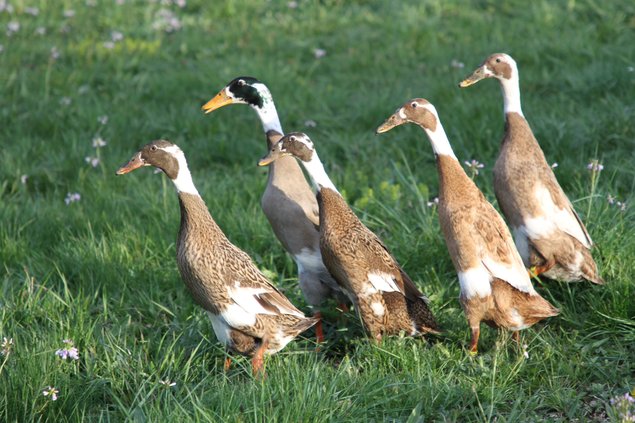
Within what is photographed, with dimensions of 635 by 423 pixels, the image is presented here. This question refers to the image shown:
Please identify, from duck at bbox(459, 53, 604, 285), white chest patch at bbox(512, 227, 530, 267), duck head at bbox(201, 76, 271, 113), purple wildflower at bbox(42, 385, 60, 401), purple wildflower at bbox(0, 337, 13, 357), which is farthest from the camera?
duck head at bbox(201, 76, 271, 113)

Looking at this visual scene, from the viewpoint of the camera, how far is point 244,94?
5.38m

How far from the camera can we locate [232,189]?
626 centimetres

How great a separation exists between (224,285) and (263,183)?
2.07 metres

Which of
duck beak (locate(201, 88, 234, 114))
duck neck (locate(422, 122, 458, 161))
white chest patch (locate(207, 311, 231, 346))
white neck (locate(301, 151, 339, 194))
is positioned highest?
duck neck (locate(422, 122, 458, 161))

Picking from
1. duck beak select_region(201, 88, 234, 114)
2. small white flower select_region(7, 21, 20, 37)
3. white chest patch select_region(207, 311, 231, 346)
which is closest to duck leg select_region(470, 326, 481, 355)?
white chest patch select_region(207, 311, 231, 346)

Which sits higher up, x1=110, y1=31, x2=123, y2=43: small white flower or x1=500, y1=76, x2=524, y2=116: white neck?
x1=500, y1=76, x2=524, y2=116: white neck

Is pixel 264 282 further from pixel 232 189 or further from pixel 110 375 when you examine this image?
pixel 232 189

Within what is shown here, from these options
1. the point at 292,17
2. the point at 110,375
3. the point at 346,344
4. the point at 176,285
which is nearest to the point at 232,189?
the point at 176,285

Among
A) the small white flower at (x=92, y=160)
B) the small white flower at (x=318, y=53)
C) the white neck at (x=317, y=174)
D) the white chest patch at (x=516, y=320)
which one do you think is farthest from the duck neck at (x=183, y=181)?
the small white flower at (x=318, y=53)

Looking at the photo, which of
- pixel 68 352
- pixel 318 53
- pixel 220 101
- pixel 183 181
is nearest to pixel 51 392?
pixel 68 352

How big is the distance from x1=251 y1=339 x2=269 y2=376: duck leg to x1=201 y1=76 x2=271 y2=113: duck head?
1613mm

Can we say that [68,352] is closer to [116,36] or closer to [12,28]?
[116,36]

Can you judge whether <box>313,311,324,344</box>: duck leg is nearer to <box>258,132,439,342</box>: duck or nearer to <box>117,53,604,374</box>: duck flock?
<box>117,53,604,374</box>: duck flock

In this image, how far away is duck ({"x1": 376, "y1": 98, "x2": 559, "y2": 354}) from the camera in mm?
4246
